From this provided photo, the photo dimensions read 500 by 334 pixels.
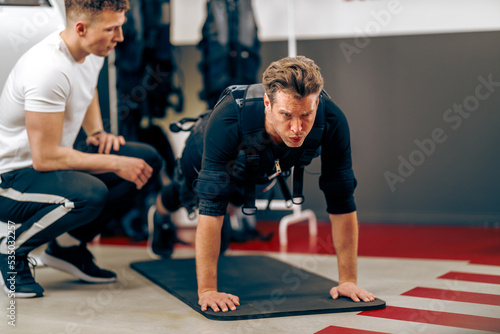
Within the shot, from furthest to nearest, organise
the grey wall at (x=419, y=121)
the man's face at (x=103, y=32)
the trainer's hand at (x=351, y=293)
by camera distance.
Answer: the grey wall at (x=419, y=121) → the man's face at (x=103, y=32) → the trainer's hand at (x=351, y=293)

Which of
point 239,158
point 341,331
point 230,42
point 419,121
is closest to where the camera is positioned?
point 341,331

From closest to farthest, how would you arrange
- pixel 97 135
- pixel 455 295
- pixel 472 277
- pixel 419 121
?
pixel 455 295 < pixel 472 277 < pixel 97 135 < pixel 419 121

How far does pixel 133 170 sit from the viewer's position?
2.43 m

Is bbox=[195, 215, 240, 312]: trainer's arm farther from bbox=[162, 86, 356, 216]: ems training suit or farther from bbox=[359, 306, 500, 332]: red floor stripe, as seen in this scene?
bbox=[359, 306, 500, 332]: red floor stripe

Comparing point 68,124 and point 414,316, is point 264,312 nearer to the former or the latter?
point 414,316

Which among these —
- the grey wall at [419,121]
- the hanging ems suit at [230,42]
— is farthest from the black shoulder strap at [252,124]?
the grey wall at [419,121]

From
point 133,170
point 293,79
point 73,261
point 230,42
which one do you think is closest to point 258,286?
point 133,170

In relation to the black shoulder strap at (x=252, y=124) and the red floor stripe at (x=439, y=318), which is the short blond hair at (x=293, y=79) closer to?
the black shoulder strap at (x=252, y=124)

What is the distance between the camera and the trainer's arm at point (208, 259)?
2.03m

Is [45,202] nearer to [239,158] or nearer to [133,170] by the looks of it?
[133,170]

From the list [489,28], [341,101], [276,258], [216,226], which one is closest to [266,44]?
[341,101]

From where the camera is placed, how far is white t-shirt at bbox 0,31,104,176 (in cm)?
222

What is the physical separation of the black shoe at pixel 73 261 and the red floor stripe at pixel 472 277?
154 centimetres

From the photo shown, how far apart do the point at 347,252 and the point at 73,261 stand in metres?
1.21
